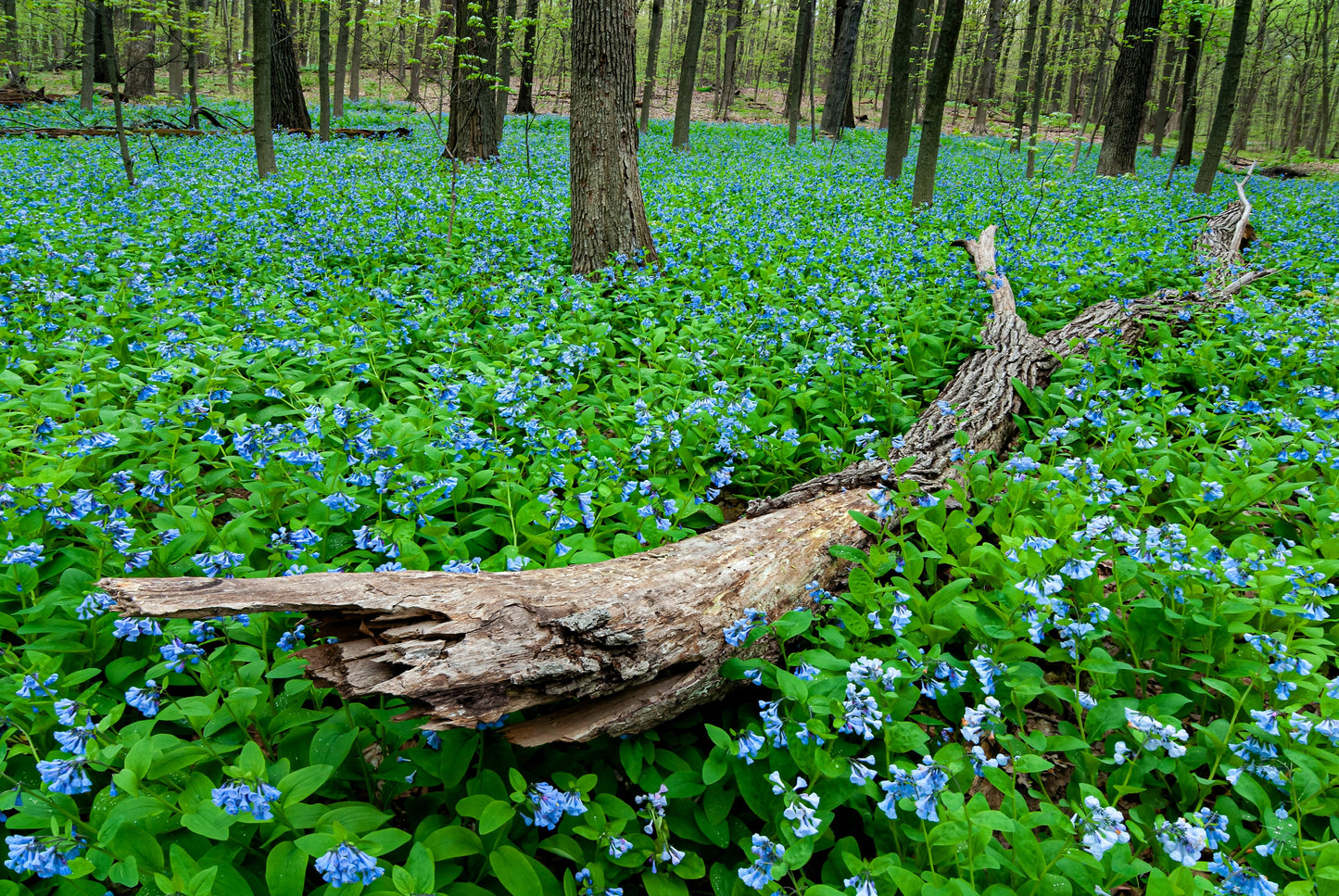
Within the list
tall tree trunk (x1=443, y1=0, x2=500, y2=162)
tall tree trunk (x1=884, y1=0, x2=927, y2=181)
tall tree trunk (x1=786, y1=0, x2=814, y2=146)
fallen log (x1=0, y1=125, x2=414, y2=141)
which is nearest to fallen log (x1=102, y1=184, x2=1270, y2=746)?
tall tree trunk (x1=443, y1=0, x2=500, y2=162)

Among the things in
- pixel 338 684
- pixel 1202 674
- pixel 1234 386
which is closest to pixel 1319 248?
pixel 1234 386

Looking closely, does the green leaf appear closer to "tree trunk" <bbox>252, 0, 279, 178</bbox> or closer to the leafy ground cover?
the leafy ground cover

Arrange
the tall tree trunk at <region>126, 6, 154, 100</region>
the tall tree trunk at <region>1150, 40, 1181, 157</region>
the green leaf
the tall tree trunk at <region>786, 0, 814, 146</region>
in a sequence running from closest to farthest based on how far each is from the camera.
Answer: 1. the green leaf
2. the tall tree trunk at <region>786, 0, 814, 146</region>
3. the tall tree trunk at <region>126, 6, 154, 100</region>
4. the tall tree trunk at <region>1150, 40, 1181, 157</region>

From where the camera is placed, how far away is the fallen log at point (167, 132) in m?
12.6

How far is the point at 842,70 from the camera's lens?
17672mm

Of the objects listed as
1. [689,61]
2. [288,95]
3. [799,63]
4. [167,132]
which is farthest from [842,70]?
[167,132]

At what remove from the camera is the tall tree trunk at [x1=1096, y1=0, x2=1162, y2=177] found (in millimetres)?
11797

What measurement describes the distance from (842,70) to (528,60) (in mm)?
10206

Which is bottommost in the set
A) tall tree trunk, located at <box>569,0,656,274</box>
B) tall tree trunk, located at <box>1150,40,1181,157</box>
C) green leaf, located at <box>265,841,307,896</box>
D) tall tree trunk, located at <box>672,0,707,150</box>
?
green leaf, located at <box>265,841,307,896</box>

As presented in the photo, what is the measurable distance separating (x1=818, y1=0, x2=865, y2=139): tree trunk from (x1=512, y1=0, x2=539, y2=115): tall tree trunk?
7508mm

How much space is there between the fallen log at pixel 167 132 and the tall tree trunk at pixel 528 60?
3255 mm

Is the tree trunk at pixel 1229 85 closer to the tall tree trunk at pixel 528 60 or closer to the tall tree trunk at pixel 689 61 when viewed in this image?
the tall tree trunk at pixel 689 61

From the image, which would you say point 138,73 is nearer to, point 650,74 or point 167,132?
point 167,132

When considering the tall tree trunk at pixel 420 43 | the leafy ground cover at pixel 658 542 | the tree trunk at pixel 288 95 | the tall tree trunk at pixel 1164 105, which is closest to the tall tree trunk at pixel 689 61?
the tall tree trunk at pixel 420 43
